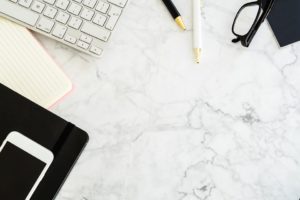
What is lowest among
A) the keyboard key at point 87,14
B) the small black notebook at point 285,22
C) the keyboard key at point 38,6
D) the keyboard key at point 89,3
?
the small black notebook at point 285,22

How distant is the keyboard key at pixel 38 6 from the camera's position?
652mm

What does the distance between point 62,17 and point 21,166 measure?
→ 0.87ft

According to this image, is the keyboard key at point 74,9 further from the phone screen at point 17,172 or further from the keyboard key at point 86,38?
the phone screen at point 17,172

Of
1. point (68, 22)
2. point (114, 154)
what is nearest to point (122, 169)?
point (114, 154)

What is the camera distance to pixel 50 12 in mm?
654

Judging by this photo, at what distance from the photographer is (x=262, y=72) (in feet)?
2.30

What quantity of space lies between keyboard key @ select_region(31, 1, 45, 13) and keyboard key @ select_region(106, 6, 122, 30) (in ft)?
0.36

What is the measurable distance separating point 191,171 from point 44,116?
258mm

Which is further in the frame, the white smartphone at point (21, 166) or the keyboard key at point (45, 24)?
the keyboard key at point (45, 24)

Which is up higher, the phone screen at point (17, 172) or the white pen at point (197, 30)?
the white pen at point (197, 30)

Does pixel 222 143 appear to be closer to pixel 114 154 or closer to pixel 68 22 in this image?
pixel 114 154

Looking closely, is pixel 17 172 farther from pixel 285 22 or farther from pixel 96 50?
pixel 285 22

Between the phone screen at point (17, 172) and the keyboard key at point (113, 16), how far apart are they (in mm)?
258

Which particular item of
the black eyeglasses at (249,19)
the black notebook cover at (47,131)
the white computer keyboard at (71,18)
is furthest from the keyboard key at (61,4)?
the black eyeglasses at (249,19)
